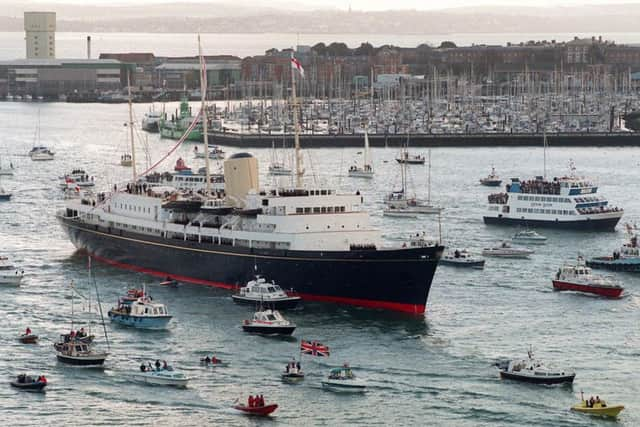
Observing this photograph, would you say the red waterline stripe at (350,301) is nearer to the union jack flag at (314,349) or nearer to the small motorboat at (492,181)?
the union jack flag at (314,349)

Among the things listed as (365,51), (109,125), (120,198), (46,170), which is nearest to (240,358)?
(120,198)

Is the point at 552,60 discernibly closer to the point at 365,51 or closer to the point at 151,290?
the point at 365,51

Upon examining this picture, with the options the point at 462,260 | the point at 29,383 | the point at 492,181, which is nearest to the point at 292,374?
the point at 29,383

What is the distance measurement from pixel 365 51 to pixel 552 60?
919 inches

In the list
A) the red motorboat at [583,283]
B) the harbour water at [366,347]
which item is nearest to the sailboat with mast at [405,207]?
the harbour water at [366,347]

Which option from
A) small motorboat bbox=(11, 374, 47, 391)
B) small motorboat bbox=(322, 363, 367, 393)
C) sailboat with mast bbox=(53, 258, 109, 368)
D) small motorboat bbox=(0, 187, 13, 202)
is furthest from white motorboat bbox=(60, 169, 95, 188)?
small motorboat bbox=(322, 363, 367, 393)

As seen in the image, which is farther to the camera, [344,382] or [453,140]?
[453,140]

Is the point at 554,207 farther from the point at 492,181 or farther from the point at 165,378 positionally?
the point at 165,378

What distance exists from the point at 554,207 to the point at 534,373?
23.5 m

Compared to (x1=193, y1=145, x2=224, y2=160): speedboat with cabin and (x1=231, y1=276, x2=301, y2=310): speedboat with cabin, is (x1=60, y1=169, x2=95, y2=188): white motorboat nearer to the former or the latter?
(x1=193, y1=145, x2=224, y2=160): speedboat with cabin

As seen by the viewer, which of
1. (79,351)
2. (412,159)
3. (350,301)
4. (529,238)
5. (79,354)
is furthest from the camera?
(412,159)

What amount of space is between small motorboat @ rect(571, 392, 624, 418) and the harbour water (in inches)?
8.8

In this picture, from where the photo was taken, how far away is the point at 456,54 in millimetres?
166375

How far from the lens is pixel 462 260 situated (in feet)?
146
